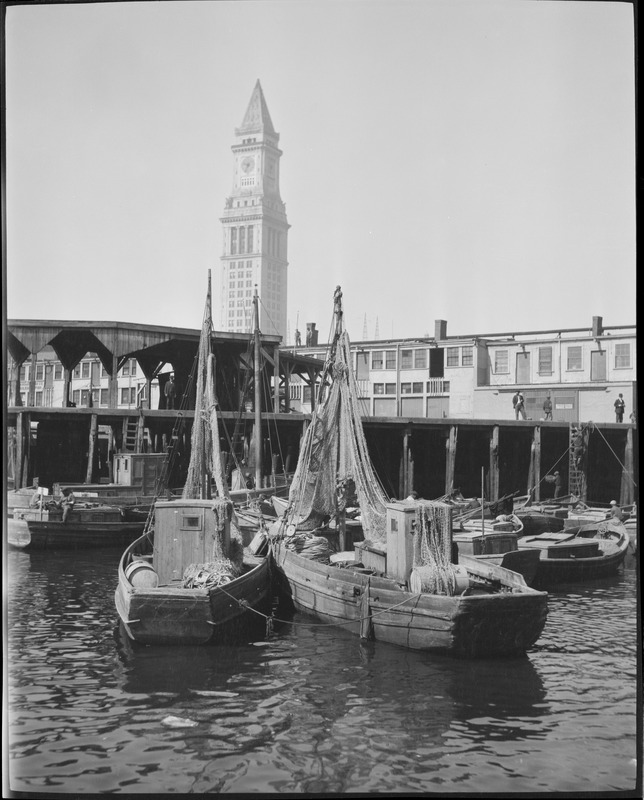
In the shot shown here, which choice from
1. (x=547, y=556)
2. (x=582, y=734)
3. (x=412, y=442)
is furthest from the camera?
(x=412, y=442)

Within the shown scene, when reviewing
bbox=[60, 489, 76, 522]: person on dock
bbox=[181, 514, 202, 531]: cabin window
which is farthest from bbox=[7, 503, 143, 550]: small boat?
bbox=[181, 514, 202, 531]: cabin window

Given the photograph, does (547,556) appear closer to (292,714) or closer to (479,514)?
(479,514)

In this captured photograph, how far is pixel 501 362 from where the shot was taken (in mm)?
58594

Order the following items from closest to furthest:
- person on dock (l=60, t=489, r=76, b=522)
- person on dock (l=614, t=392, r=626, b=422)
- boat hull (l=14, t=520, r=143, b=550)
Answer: boat hull (l=14, t=520, r=143, b=550)
person on dock (l=60, t=489, r=76, b=522)
person on dock (l=614, t=392, r=626, b=422)

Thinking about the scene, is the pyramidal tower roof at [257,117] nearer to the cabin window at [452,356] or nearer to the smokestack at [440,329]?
the cabin window at [452,356]

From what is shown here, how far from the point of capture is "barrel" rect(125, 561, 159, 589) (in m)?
18.2

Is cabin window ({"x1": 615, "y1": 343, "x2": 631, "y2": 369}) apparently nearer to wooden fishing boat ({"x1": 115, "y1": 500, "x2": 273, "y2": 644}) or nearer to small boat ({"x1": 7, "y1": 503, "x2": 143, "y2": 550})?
small boat ({"x1": 7, "y1": 503, "x2": 143, "y2": 550})

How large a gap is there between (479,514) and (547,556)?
9033mm

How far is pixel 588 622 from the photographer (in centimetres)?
2083

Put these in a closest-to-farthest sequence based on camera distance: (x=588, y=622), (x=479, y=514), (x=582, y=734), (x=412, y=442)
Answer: (x=582, y=734), (x=588, y=622), (x=479, y=514), (x=412, y=442)

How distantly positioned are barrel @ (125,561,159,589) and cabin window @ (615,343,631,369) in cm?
4002

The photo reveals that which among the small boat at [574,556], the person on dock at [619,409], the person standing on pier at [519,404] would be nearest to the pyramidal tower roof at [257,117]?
the small boat at [574,556]

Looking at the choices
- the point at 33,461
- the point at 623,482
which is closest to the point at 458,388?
the point at 623,482

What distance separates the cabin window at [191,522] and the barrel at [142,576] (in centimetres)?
128
